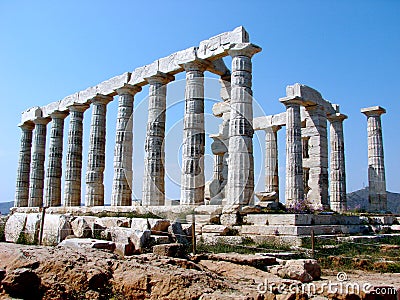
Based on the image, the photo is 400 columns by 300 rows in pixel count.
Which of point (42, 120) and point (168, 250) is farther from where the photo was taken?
point (42, 120)

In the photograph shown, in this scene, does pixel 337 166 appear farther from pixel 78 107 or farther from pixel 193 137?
pixel 78 107

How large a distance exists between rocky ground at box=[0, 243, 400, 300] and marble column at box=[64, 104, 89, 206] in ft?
67.0

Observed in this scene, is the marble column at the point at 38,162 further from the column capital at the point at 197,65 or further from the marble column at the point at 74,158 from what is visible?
the column capital at the point at 197,65

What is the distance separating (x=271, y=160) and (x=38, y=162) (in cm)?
1673

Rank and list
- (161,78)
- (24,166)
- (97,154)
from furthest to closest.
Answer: (24,166)
(97,154)
(161,78)

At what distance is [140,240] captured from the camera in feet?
31.4

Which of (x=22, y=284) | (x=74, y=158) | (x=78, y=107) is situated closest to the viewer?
(x=22, y=284)

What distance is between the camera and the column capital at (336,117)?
27.1 m

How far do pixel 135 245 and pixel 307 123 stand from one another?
18530mm

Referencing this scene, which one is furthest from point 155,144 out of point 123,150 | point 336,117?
point 336,117

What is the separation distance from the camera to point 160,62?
22.6 metres

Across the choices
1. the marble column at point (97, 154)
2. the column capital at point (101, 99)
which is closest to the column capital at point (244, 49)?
the column capital at point (101, 99)

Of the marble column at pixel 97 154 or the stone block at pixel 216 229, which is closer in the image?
the stone block at pixel 216 229

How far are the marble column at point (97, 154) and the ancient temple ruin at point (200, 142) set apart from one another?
60 mm
